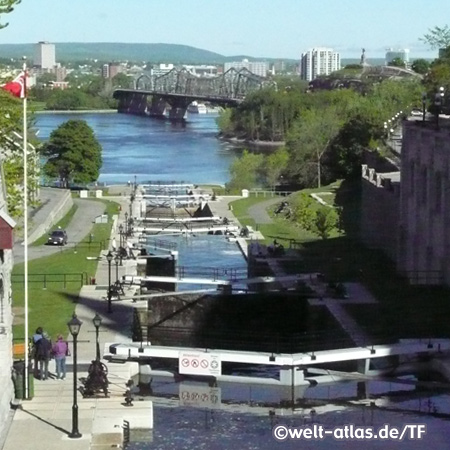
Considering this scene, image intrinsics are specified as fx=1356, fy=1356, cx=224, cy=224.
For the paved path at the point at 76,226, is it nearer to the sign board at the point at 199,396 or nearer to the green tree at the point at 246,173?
the green tree at the point at 246,173

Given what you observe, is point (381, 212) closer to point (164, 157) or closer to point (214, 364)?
point (214, 364)

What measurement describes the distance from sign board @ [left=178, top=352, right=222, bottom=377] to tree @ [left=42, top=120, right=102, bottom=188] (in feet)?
200

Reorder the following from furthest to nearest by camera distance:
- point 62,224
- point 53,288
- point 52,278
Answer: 1. point 62,224
2. point 52,278
3. point 53,288

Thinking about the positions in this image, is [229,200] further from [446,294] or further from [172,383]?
[172,383]

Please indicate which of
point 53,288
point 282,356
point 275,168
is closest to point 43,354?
point 282,356

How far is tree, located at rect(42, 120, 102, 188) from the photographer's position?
92.1 metres

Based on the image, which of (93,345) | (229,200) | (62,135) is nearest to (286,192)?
(229,200)

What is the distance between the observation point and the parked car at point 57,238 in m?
55.3

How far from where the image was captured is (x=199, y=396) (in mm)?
30125

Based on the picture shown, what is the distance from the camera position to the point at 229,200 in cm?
Answer: 7988

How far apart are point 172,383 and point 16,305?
29.3 feet

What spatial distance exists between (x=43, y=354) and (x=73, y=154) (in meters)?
64.7

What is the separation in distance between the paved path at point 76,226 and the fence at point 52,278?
3162 millimetres

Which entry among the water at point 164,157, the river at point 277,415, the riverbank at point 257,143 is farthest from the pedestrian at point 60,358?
the riverbank at point 257,143
